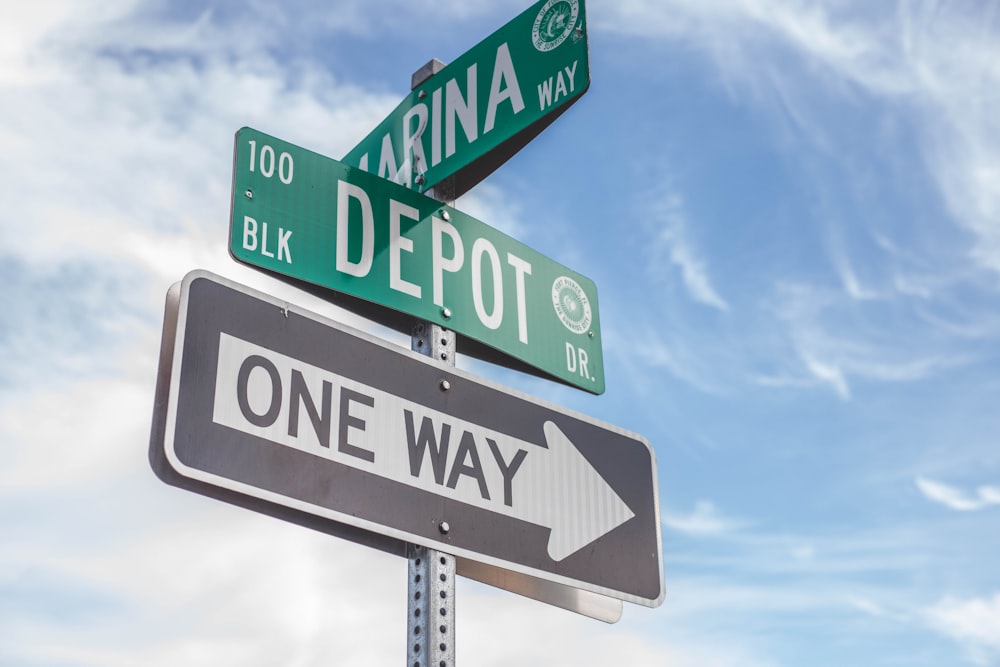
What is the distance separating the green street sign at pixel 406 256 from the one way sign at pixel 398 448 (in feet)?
0.93

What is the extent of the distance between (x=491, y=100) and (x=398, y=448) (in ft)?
3.45

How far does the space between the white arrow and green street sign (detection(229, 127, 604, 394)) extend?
37cm

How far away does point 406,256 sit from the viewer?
2824mm

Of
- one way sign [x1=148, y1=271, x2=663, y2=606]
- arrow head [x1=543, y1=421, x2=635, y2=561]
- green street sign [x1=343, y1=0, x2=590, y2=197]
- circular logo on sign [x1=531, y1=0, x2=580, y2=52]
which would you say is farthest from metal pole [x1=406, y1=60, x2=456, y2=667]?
circular logo on sign [x1=531, y1=0, x2=580, y2=52]

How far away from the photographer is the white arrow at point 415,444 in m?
2.17

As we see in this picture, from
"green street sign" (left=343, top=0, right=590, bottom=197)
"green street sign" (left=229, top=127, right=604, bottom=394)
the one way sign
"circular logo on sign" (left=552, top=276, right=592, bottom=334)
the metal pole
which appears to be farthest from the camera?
"circular logo on sign" (left=552, top=276, right=592, bottom=334)

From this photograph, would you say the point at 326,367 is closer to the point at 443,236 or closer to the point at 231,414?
the point at 231,414

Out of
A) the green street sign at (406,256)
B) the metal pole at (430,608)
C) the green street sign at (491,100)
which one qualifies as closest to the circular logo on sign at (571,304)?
the green street sign at (406,256)

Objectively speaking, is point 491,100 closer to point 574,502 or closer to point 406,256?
point 406,256

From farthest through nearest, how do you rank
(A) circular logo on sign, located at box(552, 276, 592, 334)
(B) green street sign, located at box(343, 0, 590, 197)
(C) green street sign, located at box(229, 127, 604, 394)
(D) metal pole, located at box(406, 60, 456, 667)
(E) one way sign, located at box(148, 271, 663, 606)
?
1. (A) circular logo on sign, located at box(552, 276, 592, 334)
2. (B) green street sign, located at box(343, 0, 590, 197)
3. (C) green street sign, located at box(229, 127, 604, 394)
4. (D) metal pole, located at box(406, 60, 456, 667)
5. (E) one way sign, located at box(148, 271, 663, 606)

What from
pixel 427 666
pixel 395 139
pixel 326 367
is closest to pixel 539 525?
pixel 427 666

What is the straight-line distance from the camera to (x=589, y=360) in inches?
127

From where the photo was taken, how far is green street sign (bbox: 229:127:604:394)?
259 centimetres

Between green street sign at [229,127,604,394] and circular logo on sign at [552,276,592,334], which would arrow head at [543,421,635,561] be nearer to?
green street sign at [229,127,604,394]
